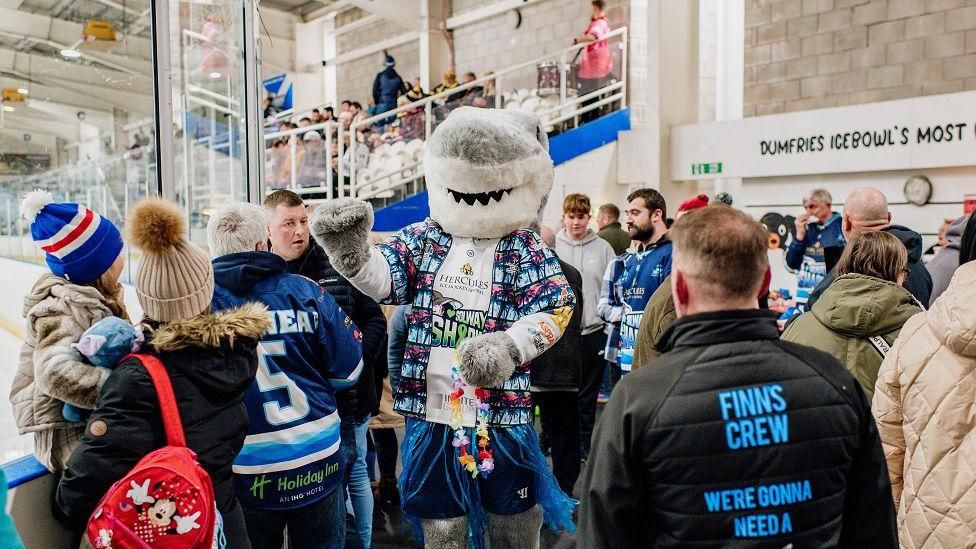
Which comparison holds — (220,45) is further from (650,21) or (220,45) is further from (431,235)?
(650,21)

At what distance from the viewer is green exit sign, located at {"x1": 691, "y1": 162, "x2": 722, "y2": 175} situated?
8092 mm

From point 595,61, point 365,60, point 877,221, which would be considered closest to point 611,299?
point 877,221

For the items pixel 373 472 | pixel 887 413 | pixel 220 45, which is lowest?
pixel 373 472

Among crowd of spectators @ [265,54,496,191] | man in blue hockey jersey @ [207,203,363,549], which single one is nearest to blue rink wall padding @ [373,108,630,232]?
crowd of spectators @ [265,54,496,191]

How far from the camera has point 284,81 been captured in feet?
51.2

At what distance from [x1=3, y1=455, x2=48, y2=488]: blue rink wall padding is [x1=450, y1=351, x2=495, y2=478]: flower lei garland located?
1.03 m

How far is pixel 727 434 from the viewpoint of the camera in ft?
4.12

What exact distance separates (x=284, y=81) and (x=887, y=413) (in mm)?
15031

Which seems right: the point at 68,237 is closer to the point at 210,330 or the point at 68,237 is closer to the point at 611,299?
the point at 210,330

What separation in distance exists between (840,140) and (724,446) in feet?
21.2

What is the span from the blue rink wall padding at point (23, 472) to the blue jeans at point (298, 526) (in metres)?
0.57

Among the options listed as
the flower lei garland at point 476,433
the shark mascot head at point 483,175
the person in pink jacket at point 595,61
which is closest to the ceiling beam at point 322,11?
the person in pink jacket at point 595,61

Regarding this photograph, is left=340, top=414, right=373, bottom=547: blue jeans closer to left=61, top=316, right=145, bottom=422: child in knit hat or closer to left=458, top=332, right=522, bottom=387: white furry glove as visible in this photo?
left=458, top=332, right=522, bottom=387: white furry glove

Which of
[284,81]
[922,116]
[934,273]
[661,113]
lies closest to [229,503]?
[934,273]
